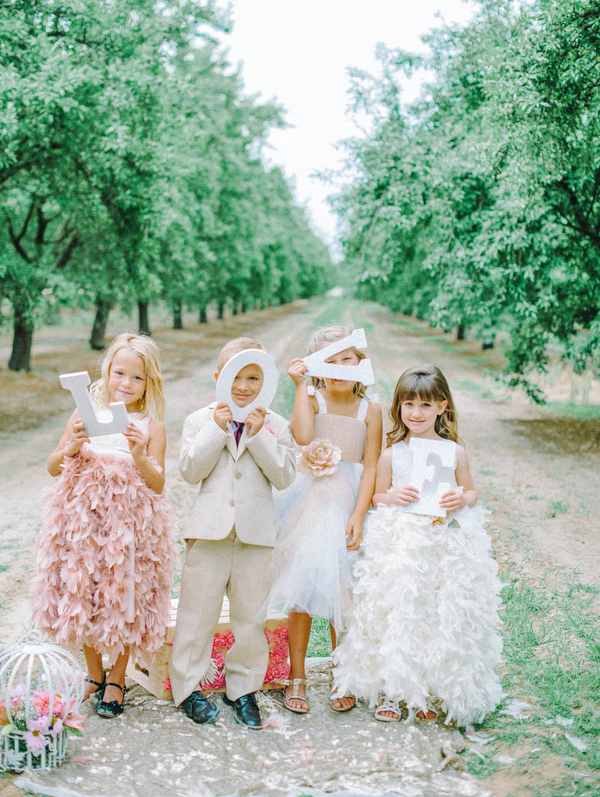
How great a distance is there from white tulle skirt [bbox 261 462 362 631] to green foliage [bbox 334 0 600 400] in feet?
16.8

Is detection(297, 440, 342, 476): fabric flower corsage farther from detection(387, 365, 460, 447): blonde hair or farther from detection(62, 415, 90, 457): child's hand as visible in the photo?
detection(62, 415, 90, 457): child's hand

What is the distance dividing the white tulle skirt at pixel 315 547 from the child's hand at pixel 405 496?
0.74 feet

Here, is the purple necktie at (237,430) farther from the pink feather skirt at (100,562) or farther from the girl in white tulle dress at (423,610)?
the girl in white tulle dress at (423,610)

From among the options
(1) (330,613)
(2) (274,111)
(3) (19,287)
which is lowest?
(1) (330,613)

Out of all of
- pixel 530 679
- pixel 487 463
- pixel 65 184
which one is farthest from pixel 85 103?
pixel 530 679

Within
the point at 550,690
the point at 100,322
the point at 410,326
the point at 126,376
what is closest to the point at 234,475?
the point at 126,376

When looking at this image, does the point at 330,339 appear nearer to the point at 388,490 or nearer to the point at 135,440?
the point at 388,490

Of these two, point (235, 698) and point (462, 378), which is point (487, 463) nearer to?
point (235, 698)

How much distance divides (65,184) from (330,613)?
8721 mm

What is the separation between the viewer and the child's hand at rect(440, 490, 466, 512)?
10.5ft

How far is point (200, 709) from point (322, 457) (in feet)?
4.00

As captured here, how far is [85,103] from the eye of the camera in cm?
870

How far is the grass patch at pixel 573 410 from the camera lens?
43.1 feet

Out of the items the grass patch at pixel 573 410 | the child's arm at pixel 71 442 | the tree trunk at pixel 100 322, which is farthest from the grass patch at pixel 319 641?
the tree trunk at pixel 100 322
